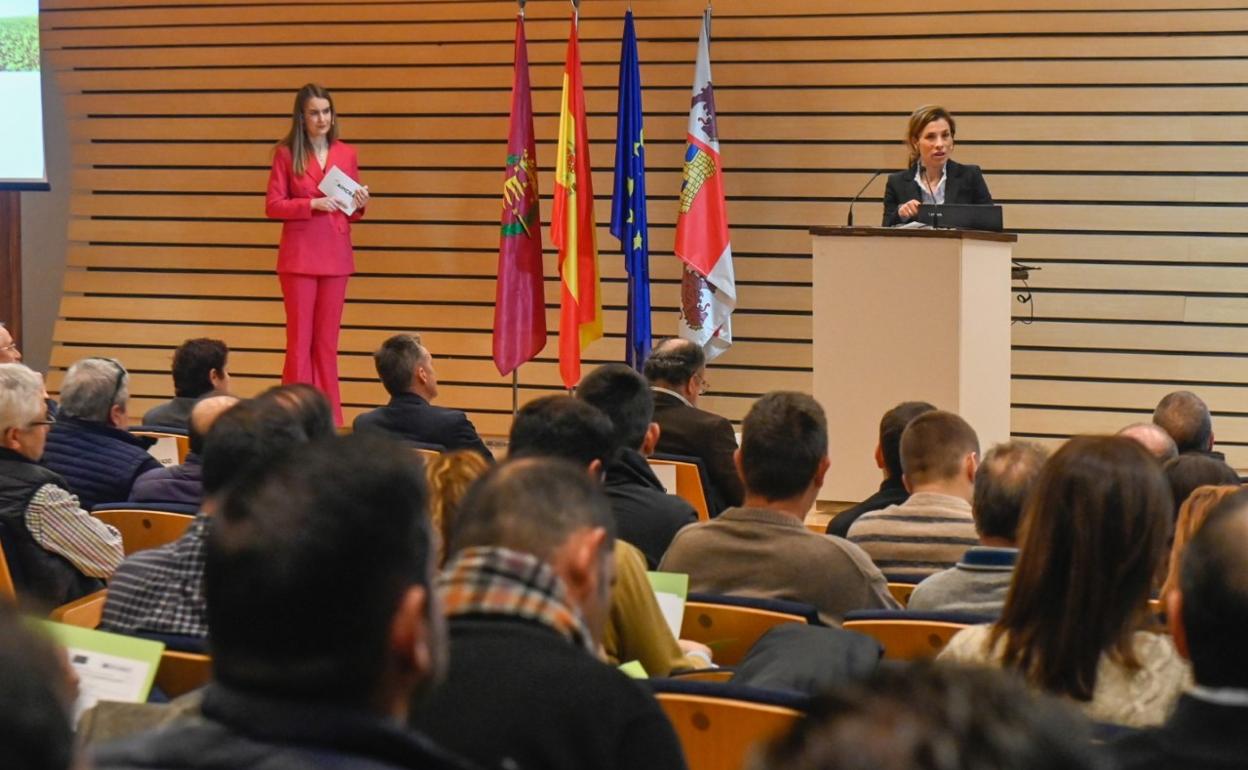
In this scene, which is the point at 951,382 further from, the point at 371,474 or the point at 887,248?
the point at 371,474

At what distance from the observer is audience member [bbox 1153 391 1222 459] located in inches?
204

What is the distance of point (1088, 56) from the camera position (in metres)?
8.27

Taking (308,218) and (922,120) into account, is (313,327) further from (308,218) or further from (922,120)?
(922,120)

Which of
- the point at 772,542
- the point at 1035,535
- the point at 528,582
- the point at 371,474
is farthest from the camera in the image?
the point at 772,542

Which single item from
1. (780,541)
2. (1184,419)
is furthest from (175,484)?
(1184,419)

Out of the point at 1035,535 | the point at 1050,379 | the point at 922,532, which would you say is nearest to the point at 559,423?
the point at 922,532

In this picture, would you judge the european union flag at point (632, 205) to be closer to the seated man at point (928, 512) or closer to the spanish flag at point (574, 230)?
the spanish flag at point (574, 230)

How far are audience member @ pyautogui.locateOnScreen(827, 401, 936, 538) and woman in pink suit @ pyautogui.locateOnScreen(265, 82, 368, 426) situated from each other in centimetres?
409

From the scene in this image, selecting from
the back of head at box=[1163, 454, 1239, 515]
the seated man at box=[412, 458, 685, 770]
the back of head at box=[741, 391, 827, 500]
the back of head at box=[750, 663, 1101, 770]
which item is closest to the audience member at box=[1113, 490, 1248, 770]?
the seated man at box=[412, 458, 685, 770]

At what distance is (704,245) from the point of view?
7941 millimetres

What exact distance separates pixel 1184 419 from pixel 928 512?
1.88 m

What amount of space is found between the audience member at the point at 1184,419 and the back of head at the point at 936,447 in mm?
1656

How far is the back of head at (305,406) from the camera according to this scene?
115 inches

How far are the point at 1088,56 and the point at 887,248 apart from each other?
9.32 feet
